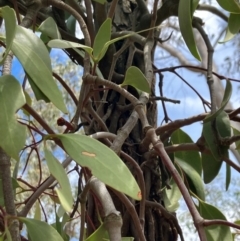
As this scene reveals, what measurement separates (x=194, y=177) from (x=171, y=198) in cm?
4

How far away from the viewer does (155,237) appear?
605 millimetres

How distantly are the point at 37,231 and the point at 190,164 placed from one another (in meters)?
0.34

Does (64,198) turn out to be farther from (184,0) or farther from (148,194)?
(148,194)

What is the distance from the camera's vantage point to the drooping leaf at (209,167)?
56 cm

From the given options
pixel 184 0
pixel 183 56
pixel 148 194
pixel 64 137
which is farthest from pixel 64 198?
pixel 183 56

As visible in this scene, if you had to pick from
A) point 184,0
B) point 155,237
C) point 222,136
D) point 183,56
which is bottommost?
point 155,237

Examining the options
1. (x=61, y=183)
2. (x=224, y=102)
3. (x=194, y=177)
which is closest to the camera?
(x=61, y=183)

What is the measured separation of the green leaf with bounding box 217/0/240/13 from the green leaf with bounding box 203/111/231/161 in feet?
0.38

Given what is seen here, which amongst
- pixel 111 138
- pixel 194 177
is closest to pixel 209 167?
pixel 194 177

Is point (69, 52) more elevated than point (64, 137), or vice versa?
point (69, 52)

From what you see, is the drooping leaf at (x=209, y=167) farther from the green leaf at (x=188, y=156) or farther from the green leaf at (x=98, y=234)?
the green leaf at (x=98, y=234)

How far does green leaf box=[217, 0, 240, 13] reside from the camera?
17.0 inches

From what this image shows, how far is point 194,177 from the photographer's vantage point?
→ 60 centimetres

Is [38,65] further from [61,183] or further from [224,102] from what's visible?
[224,102]
